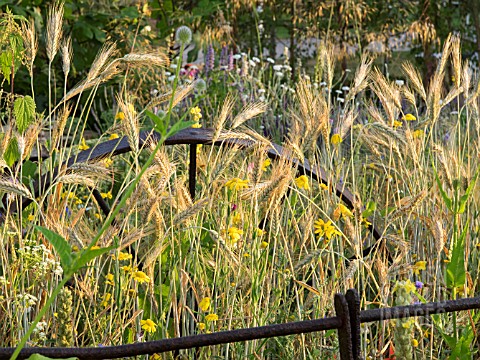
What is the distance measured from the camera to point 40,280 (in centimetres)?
184

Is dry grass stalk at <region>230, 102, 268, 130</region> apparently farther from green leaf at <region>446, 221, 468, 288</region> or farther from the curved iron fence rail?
the curved iron fence rail

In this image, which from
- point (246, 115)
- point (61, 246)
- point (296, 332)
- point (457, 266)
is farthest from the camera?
point (246, 115)

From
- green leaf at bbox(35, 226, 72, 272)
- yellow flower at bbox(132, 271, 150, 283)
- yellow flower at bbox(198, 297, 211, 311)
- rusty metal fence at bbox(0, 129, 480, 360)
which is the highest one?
green leaf at bbox(35, 226, 72, 272)

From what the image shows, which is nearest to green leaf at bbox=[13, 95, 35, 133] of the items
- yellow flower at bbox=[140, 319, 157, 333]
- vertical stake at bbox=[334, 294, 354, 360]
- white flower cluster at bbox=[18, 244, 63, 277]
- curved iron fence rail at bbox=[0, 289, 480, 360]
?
white flower cluster at bbox=[18, 244, 63, 277]

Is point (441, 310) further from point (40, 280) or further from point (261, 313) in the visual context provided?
point (40, 280)

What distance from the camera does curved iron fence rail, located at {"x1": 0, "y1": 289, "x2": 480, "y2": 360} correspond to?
113 centimetres

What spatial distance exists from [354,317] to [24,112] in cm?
91

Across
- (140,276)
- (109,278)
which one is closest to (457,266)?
(140,276)

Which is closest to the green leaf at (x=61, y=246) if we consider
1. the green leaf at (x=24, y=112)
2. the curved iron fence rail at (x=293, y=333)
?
the curved iron fence rail at (x=293, y=333)

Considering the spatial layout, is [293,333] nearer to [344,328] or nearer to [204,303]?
[344,328]

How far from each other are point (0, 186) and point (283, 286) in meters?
0.75

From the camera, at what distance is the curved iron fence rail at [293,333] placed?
3.71 ft

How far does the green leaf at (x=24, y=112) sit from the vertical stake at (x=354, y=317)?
0.86 meters

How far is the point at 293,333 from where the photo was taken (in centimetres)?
118
